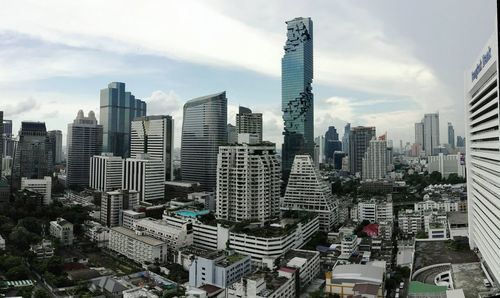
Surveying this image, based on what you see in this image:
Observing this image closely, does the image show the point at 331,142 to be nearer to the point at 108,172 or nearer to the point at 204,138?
the point at 204,138

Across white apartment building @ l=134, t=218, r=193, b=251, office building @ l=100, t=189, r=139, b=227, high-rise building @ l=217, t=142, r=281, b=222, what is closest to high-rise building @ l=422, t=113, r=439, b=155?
high-rise building @ l=217, t=142, r=281, b=222

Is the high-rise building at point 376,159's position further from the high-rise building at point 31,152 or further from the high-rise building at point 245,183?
the high-rise building at point 31,152

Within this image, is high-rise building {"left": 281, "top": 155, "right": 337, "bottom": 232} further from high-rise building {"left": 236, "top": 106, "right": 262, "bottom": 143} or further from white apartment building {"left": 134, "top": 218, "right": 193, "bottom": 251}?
high-rise building {"left": 236, "top": 106, "right": 262, "bottom": 143}

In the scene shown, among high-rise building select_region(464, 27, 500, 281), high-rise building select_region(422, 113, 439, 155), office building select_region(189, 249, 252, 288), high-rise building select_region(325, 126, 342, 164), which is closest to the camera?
high-rise building select_region(464, 27, 500, 281)

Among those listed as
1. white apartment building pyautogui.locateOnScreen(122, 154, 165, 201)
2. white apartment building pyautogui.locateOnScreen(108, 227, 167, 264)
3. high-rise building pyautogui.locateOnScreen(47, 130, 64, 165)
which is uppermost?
high-rise building pyautogui.locateOnScreen(47, 130, 64, 165)

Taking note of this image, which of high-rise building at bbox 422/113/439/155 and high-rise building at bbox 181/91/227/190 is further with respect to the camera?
high-rise building at bbox 422/113/439/155

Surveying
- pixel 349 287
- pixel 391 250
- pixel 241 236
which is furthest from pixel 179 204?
pixel 349 287
